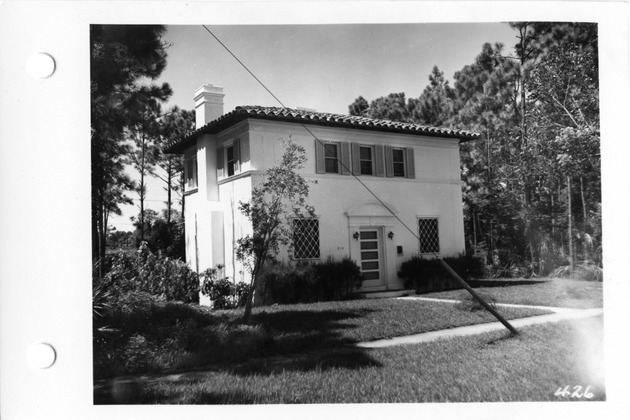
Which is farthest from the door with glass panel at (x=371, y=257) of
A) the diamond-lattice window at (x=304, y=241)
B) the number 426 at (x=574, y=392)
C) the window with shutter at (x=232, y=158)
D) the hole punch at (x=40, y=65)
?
the hole punch at (x=40, y=65)

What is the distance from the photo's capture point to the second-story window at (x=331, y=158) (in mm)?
3831

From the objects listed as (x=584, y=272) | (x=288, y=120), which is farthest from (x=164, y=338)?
(x=584, y=272)

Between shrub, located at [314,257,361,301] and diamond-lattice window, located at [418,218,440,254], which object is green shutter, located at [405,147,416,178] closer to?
diamond-lattice window, located at [418,218,440,254]

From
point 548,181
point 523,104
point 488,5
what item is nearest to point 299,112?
point 488,5

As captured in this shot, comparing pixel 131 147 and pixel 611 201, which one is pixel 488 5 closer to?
pixel 611 201

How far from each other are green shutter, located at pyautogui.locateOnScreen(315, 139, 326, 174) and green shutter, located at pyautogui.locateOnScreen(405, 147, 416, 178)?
839mm

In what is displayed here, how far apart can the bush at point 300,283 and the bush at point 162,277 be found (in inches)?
26.1

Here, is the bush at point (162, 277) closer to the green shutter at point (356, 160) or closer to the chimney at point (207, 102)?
the chimney at point (207, 102)

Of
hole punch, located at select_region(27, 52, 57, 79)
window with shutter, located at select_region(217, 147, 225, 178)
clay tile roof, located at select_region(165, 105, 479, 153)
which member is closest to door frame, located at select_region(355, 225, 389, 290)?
clay tile roof, located at select_region(165, 105, 479, 153)

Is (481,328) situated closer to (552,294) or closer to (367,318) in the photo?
(552,294)

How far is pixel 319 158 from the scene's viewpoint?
12.9 ft

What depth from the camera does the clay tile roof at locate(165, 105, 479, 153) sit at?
3.92 m

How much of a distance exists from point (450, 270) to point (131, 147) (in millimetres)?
3279

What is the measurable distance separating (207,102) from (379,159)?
67.1 inches
